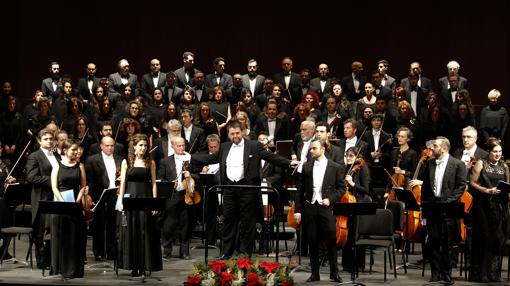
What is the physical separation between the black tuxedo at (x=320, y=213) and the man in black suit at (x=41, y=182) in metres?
2.46

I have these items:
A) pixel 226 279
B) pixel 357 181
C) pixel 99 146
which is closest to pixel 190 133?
pixel 99 146

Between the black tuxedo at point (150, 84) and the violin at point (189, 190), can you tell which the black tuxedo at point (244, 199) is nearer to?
the violin at point (189, 190)

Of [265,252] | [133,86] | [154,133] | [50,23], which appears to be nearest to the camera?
[265,252]

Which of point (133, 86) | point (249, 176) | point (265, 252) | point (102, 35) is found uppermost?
point (102, 35)

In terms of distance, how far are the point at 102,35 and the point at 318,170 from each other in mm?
8432

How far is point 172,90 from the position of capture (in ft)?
40.1

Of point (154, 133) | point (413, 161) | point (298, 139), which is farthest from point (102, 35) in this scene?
point (413, 161)

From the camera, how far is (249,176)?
28.8ft

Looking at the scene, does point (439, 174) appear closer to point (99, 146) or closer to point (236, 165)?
point (236, 165)

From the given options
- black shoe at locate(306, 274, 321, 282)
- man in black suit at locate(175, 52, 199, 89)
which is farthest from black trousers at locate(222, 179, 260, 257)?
man in black suit at locate(175, 52, 199, 89)

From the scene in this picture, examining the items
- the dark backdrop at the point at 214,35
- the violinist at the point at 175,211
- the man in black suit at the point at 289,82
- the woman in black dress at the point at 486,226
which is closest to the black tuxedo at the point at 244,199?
the violinist at the point at 175,211

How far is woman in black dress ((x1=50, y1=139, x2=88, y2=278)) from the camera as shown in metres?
8.16

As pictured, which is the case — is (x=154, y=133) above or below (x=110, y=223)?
above

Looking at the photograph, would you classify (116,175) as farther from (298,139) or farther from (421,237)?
(421,237)
